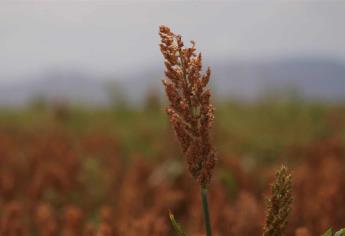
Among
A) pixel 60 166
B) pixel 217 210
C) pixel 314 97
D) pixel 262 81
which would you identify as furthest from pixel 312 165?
pixel 262 81

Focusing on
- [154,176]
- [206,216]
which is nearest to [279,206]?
[206,216]

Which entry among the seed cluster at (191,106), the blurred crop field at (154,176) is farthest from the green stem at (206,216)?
the blurred crop field at (154,176)

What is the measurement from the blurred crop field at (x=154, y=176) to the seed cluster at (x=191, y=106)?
0.94m

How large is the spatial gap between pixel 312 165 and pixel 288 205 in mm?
5786

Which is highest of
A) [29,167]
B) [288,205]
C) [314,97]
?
[288,205]

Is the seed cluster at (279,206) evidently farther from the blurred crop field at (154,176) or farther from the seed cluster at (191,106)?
the blurred crop field at (154,176)

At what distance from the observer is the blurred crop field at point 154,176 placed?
15.2ft

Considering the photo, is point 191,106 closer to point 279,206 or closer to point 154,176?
point 279,206

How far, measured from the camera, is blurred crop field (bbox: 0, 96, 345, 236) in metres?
4.64

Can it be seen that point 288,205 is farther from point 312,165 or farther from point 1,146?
point 1,146

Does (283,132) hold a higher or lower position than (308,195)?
lower

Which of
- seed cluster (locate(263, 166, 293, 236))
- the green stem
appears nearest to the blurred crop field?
seed cluster (locate(263, 166, 293, 236))

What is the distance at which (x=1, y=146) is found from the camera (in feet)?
28.4

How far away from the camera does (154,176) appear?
7.05m
